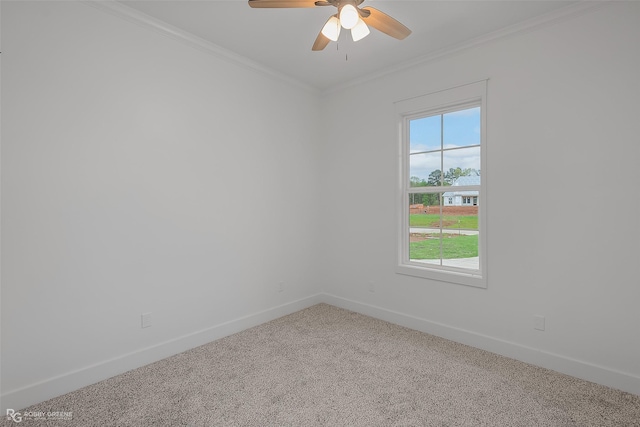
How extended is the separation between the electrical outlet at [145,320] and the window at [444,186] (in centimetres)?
236

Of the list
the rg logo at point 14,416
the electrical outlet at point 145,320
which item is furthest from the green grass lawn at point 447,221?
the rg logo at point 14,416

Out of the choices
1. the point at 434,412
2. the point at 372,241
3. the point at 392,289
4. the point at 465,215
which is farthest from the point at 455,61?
the point at 434,412

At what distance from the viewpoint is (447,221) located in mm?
3072

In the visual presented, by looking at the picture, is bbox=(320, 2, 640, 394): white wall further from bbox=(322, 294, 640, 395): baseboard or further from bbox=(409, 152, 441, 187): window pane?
bbox=(409, 152, 441, 187): window pane

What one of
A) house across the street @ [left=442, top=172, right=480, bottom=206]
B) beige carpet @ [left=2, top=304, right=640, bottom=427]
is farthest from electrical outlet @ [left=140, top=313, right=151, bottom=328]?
house across the street @ [left=442, top=172, right=480, bottom=206]

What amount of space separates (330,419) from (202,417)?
2.50 ft

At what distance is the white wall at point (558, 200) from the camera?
215 centimetres

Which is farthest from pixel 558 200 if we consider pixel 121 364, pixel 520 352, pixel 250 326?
pixel 121 364

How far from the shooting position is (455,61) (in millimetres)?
2881

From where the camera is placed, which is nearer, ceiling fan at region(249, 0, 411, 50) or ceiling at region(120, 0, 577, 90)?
ceiling fan at region(249, 0, 411, 50)

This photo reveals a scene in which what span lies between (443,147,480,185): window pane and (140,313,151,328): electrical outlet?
2.91 meters

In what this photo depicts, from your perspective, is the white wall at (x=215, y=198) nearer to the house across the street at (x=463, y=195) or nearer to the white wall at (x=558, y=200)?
the white wall at (x=558, y=200)

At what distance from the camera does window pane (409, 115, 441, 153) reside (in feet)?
10.3

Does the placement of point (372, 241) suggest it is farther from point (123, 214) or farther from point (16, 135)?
point (16, 135)
